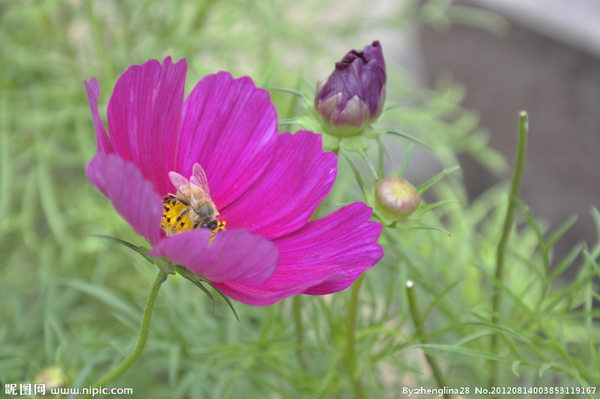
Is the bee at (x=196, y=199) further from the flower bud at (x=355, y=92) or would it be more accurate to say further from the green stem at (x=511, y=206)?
the green stem at (x=511, y=206)

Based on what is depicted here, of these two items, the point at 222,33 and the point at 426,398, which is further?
the point at 222,33

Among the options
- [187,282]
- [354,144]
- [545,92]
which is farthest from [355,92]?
[545,92]

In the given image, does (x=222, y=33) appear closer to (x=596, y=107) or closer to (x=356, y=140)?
(x=356, y=140)

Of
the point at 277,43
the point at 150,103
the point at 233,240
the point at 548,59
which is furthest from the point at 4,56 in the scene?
the point at 548,59

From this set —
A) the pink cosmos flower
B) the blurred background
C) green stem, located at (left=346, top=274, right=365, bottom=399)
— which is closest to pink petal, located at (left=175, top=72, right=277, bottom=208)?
the pink cosmos flower

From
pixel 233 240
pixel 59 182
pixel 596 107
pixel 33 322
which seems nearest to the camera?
pixel 233 240

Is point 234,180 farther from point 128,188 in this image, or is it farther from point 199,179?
point 128,188
